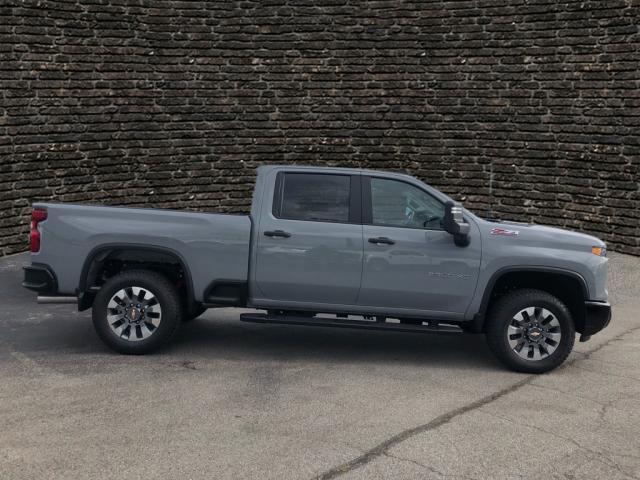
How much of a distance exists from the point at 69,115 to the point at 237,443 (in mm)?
10747

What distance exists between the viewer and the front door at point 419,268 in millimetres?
7703

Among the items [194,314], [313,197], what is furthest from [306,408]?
[194,314]

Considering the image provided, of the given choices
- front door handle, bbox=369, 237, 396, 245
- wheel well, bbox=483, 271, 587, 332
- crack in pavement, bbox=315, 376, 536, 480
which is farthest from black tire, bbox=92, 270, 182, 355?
wheel well, bbox=483, 271, 587, 332

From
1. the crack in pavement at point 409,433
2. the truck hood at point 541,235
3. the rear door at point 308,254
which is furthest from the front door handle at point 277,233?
the crack in pavement at point 409,433

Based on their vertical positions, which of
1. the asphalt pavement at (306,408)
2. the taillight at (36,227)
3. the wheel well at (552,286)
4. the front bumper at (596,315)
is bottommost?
the asphalt pavement at (306,408)

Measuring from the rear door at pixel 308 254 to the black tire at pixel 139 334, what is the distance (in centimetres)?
88

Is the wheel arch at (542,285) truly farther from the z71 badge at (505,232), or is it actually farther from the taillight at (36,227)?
the taillight at (36,227)

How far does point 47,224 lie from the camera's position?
773 cm

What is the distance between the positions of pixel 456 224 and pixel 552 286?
4.52 ft

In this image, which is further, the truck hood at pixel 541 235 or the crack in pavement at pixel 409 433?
the truck hood at pixel 541 235

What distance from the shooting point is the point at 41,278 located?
776 centimetres

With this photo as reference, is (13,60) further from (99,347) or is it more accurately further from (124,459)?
(124,459)

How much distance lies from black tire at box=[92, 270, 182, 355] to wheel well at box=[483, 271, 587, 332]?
3.14 meters

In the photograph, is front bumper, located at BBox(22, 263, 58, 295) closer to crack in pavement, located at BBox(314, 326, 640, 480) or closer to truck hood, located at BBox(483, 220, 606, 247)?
crack in pavement, located at BBox(314, 326, 640, 480)
